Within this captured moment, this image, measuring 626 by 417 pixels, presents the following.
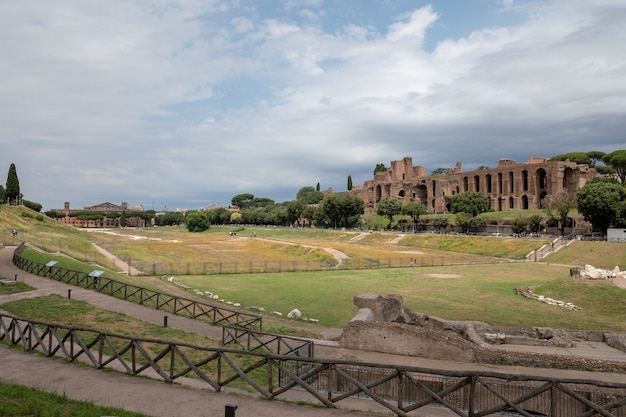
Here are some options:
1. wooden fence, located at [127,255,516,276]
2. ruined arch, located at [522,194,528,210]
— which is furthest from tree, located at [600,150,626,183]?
wooden fence, located at [127,255,516,276]

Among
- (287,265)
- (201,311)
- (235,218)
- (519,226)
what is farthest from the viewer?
(235,218)

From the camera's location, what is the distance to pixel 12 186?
80.2 meters

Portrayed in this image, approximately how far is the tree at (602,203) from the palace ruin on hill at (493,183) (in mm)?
25572

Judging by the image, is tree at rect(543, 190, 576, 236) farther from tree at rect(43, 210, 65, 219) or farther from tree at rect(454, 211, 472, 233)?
→ tree at rect(43, 210, 65, 219)

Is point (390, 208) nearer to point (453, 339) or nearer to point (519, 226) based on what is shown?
point (519, 226)

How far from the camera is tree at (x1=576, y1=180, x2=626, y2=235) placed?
60.2m

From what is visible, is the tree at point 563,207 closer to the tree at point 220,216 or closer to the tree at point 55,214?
the tree at point 220,216

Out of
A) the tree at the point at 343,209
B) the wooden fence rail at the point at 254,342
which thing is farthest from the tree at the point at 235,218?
the wooden fence rail at the point at 254,342

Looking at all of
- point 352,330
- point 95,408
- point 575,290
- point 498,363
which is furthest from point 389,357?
point 575,290

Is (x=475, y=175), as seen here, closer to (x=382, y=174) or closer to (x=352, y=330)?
(x=382, y=174)

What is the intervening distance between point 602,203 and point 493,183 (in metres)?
52.5

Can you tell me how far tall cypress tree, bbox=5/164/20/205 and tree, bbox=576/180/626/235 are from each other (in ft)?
321

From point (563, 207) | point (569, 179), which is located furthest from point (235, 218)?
point (563, 207)

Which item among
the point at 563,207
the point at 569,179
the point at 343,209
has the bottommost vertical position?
the point at 563,207
